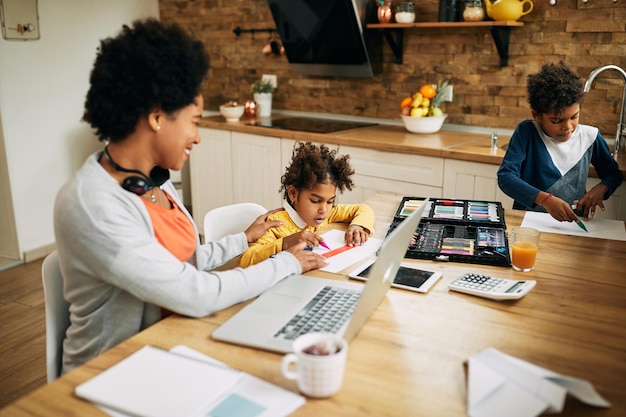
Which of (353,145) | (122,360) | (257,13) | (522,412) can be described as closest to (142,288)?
(122,360)

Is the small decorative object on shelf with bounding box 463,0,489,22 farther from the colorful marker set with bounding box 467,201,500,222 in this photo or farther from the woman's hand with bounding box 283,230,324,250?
the woman's hand with bounding box 283,230,324,250

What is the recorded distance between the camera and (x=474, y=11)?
3.14 meters

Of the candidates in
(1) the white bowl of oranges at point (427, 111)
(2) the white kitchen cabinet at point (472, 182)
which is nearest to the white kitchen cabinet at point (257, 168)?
(1) the white bowl of oranges at point (427, 111)

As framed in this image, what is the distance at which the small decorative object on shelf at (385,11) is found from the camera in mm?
3410

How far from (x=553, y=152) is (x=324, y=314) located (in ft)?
4.65

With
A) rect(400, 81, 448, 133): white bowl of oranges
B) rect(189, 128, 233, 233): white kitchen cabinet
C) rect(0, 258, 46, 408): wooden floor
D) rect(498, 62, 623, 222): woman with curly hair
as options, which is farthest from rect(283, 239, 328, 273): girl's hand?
rect(189, 128, 233, 233): white kitchen cabinet

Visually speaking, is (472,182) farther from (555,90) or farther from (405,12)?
(405,12)

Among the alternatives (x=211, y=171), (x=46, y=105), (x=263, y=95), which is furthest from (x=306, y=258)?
(x=46, y=105)

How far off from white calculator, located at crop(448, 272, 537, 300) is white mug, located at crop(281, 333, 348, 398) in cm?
51

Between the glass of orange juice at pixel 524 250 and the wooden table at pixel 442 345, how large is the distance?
1.2 inches

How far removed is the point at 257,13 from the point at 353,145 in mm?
1486

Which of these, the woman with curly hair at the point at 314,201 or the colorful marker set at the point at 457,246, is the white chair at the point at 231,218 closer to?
the woman with curly hair at the point at 314,201

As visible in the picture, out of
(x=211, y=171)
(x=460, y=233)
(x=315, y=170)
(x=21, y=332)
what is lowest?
(x=21, y=332)

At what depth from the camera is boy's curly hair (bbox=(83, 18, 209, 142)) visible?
1.25 meters
